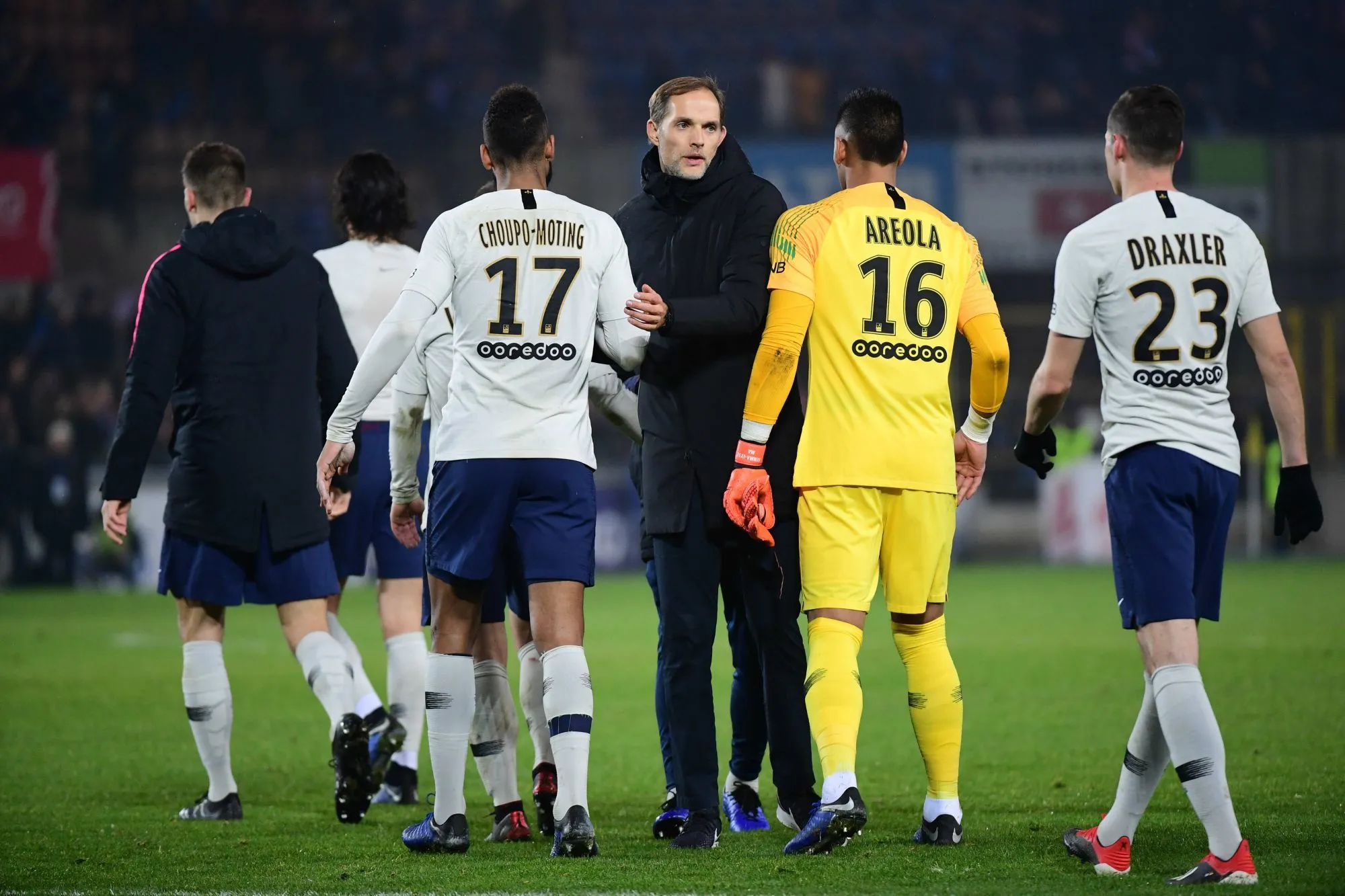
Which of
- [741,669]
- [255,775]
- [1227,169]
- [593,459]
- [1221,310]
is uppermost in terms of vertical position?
[1227,169]

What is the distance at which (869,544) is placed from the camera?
183 inches

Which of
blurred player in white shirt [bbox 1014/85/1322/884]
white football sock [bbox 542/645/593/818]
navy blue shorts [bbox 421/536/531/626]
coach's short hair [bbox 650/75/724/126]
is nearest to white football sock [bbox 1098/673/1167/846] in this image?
blurred player in white shirt [bbox 1014/85/1322/884]

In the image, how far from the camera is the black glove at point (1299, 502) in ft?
14.4

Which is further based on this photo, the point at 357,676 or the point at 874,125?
the point at 357,676

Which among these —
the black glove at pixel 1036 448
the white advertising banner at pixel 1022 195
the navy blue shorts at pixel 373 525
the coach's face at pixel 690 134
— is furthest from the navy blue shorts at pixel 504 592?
the white advertising banner at pixel 1022 195

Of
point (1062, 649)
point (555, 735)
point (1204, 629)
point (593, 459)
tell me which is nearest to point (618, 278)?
point (593, 459)

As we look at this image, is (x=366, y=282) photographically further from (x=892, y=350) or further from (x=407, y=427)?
(x=892, y=350)

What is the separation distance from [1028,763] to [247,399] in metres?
3.34

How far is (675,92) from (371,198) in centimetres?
196

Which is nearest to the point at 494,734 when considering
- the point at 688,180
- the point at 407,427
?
the point at 407,427

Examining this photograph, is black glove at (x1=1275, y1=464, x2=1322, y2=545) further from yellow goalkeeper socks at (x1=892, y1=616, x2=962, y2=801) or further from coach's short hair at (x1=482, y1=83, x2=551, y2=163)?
coach's short hair at (x1=482, y1=83, x2=551, y2=163)

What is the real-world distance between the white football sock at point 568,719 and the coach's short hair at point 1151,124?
205 cm

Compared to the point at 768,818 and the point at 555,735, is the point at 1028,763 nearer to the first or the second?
the point at 768,818

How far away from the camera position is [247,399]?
18.9 feet
